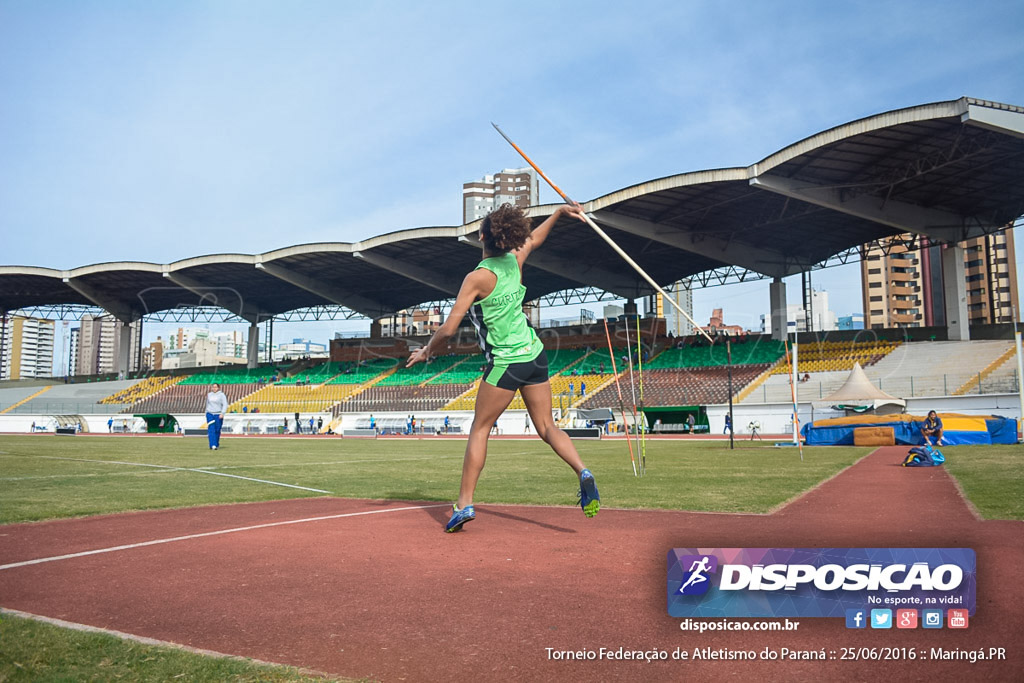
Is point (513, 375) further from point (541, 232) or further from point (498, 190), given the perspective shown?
point (498, 190)

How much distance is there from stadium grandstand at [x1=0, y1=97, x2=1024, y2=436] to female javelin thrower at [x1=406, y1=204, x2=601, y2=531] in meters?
12.7

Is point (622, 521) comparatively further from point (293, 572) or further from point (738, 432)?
point (738, 432)

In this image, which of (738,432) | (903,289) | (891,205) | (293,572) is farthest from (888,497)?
(903,289)

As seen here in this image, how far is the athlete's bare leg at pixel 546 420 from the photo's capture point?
5.65 meters

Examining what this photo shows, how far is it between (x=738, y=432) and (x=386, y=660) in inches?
1407

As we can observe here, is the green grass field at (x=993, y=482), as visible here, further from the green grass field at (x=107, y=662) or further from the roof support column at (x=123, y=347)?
the roof support column at (x=123, y=347)

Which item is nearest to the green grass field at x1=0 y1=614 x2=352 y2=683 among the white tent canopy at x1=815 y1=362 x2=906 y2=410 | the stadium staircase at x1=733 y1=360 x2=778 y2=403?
the white tent canopy at x1=815 y1=362 x2=906 y2=410

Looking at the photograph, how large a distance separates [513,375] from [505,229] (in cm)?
118

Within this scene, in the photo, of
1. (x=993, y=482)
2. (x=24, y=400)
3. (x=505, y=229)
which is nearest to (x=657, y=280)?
(x=993, y=482)

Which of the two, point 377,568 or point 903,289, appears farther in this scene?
point 903,289

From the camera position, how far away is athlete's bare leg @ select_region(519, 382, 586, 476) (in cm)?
565

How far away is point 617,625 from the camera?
10.2 feet

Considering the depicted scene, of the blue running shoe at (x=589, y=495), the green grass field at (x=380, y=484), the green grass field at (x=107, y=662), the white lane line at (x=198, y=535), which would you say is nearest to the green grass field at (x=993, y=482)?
the green grass field at (x=380, y=484)

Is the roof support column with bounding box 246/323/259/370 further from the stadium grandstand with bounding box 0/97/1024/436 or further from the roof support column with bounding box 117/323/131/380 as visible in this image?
the roof support column with bounding box 117/323/131/380
